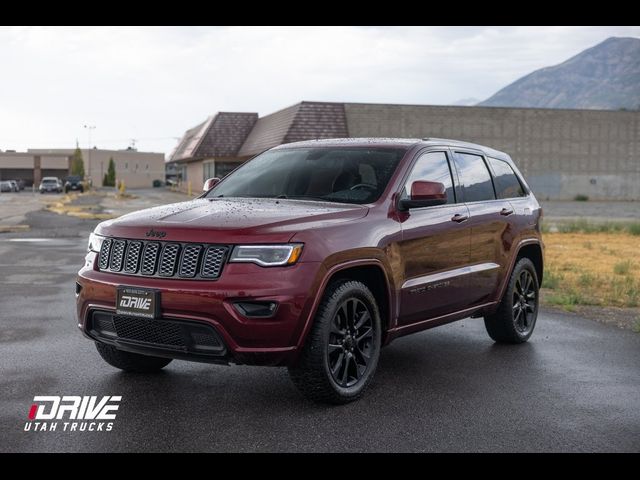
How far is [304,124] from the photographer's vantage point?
1900 inches

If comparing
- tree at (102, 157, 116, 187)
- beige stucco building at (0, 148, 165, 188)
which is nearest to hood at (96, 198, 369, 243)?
tree at (102, 157, 116, 187)

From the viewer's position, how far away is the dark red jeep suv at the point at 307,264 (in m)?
5.23

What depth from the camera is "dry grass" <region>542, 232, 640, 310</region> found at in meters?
11.0

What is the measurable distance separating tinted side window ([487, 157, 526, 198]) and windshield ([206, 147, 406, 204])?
1661 mm

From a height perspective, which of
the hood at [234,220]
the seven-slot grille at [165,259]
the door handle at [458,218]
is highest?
the hood at [234,220]

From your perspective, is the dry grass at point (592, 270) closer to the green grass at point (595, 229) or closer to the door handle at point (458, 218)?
the green grass at point (595, 229)

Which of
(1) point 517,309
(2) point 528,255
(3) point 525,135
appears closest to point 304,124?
(3) point 525,135

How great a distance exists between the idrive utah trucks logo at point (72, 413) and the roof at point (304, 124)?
4114 centimetres

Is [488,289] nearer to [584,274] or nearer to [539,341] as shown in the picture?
[539,341]

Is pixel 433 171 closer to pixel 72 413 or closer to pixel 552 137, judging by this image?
pixel 72 413

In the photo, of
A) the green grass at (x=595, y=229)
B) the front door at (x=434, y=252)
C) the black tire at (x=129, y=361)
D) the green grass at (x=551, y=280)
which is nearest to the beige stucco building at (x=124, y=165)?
the green grass at (x=595, y=229)

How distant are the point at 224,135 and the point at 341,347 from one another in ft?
174

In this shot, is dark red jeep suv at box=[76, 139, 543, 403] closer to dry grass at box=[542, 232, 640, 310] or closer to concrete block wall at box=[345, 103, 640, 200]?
dry grass at box=[542, 232, 640, 310]
